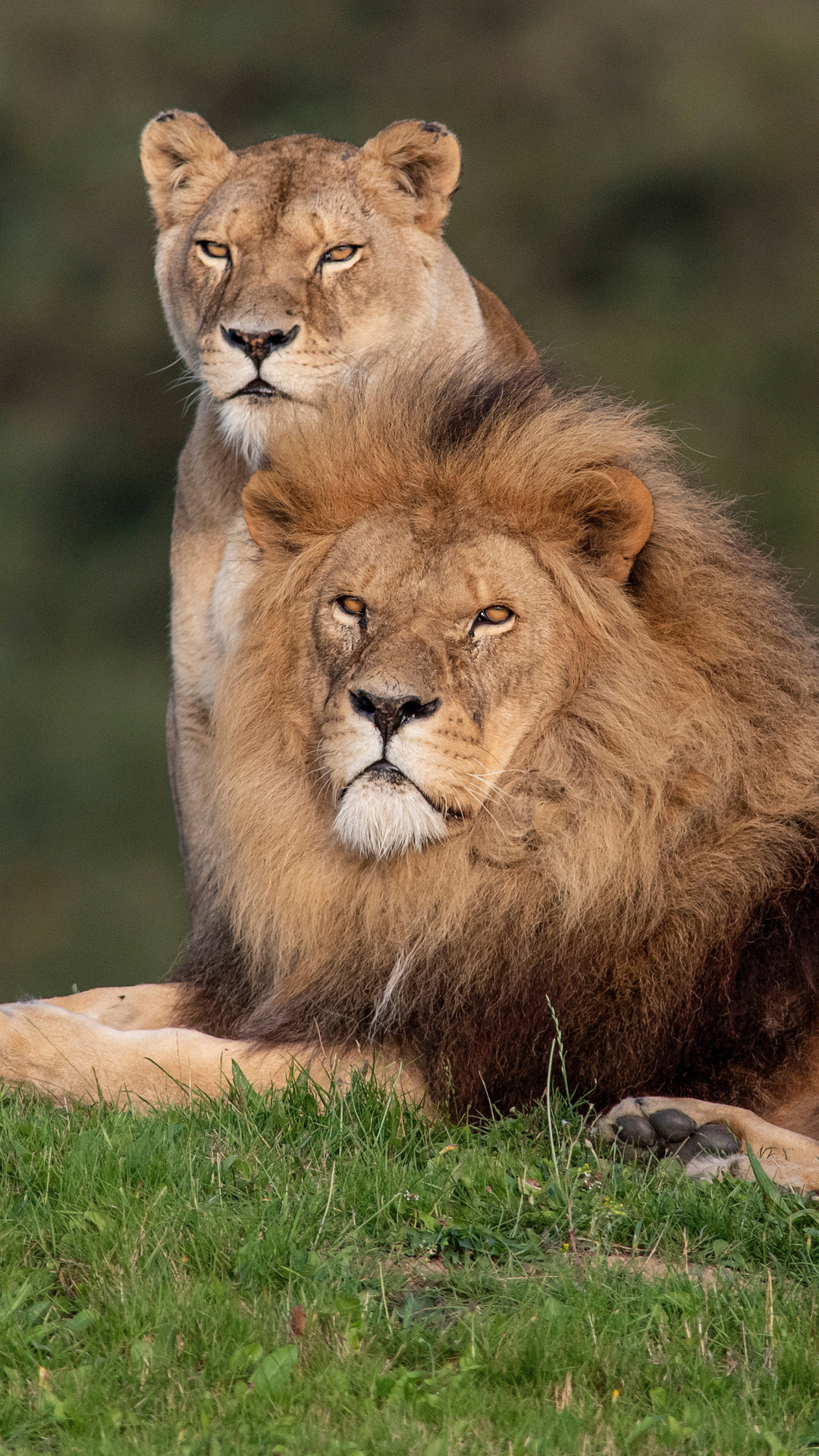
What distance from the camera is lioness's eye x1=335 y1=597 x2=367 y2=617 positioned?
118 inches

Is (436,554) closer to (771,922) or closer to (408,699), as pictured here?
(408,699)

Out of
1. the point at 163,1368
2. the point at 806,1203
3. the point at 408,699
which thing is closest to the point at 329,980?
the point at 408,699

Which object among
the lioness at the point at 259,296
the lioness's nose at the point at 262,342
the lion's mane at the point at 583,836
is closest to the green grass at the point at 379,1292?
the lion's mane at the point at 583,836

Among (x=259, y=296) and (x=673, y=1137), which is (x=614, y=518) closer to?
(x=673, y=1137)

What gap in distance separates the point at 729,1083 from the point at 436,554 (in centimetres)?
105

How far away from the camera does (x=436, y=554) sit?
2979 millimetres

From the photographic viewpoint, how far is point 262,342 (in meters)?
4.35

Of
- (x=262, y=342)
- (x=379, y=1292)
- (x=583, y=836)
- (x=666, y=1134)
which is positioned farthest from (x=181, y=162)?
(x=379, y=1292)

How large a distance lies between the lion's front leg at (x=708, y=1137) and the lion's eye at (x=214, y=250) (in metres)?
2.81

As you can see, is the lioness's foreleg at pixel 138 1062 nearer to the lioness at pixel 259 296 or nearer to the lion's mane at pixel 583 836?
the lion's mane at pixel 583 836

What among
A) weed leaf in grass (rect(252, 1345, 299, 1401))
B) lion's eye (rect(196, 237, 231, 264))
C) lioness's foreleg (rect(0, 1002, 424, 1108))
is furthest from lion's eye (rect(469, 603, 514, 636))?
lion's eye (rect(196, 237, 231, 264))

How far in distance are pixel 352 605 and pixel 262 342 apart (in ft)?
5.12

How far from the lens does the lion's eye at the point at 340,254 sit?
15.1ft

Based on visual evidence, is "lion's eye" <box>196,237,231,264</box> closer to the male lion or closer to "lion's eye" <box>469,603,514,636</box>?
the male lion
